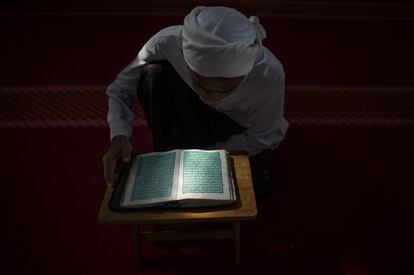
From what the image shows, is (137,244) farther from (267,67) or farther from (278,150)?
(278,150)

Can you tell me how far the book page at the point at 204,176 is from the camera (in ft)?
3.30

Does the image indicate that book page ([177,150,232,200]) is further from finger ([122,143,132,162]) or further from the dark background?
the dark background

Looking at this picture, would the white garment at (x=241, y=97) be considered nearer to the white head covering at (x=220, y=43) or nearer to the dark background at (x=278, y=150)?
the white head covering at (x=220, y=43)

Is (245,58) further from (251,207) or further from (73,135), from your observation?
(73,135)

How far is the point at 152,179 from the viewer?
3.56 feet

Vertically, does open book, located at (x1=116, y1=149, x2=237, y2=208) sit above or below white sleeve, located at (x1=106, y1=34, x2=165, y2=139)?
below

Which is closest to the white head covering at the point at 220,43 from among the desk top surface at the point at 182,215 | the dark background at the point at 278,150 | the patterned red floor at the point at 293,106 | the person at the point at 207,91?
the person at the point at 207,91

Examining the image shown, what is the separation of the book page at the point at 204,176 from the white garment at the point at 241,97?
0.67ft

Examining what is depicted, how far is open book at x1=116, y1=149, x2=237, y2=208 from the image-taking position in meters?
1.00

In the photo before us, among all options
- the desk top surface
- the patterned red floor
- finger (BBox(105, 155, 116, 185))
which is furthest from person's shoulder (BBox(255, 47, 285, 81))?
the patterned red floor

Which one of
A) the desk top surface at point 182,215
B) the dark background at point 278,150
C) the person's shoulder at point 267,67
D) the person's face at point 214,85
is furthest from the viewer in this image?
the dark background at point 278,150

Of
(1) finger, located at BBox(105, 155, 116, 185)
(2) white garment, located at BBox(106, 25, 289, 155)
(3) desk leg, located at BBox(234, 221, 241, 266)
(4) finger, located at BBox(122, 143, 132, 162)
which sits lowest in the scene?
(3) desk leg, located at BBox(234, 221, 241, 266)

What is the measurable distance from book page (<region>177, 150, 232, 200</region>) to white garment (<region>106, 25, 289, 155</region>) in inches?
8.1

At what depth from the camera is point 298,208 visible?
152cm
